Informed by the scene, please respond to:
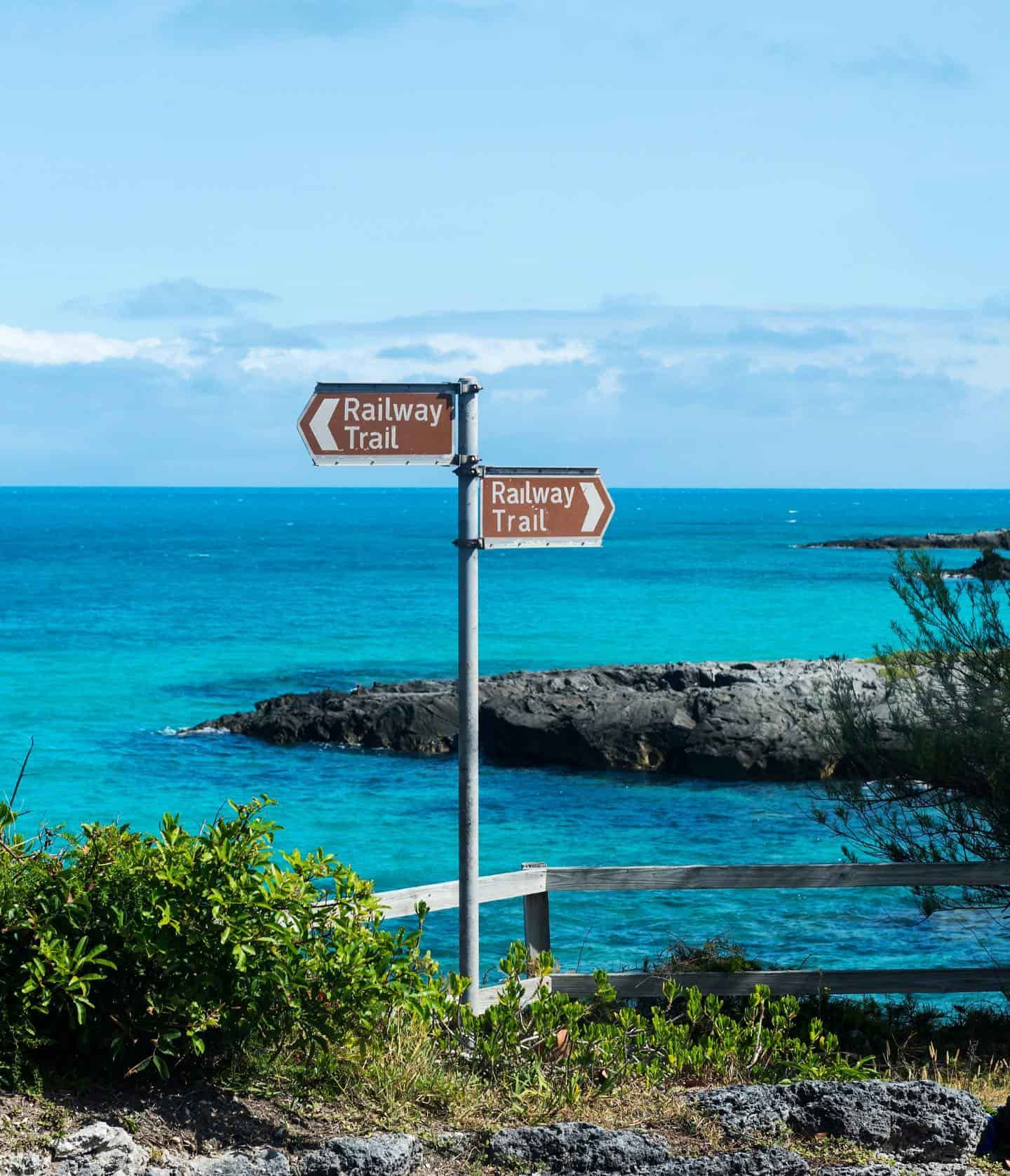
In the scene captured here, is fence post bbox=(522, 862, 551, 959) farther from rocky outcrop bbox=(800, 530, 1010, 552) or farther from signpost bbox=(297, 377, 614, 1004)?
rocky outcrop bbox=(800, 530, 1010, 552)

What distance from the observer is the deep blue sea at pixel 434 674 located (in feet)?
54.7

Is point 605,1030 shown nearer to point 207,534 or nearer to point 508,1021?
point 508,1021

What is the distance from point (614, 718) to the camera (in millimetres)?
28750

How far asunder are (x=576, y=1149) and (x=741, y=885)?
8.28 feet

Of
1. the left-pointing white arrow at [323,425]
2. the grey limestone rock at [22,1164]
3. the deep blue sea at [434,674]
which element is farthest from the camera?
the deep blue sea at [434,674]

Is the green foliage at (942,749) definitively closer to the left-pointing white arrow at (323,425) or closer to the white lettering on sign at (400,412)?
the white lettering on sign at (400,412)

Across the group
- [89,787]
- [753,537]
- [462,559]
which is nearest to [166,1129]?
[462,559]

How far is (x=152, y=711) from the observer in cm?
3591

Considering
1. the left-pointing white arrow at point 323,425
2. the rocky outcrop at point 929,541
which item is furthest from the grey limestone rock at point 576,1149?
the rocky outcrop at point 929,541

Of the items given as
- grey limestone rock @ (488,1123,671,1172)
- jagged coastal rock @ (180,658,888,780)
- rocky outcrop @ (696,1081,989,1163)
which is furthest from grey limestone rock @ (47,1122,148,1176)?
jagged coastal rock @ (180,658,888,780)

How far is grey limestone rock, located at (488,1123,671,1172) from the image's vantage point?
13.9ft

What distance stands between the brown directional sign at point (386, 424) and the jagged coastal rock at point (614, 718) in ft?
68.1

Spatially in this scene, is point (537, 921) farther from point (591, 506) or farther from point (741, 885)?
point (591, 506)

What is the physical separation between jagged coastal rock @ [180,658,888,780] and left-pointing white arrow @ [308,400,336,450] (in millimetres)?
20925
